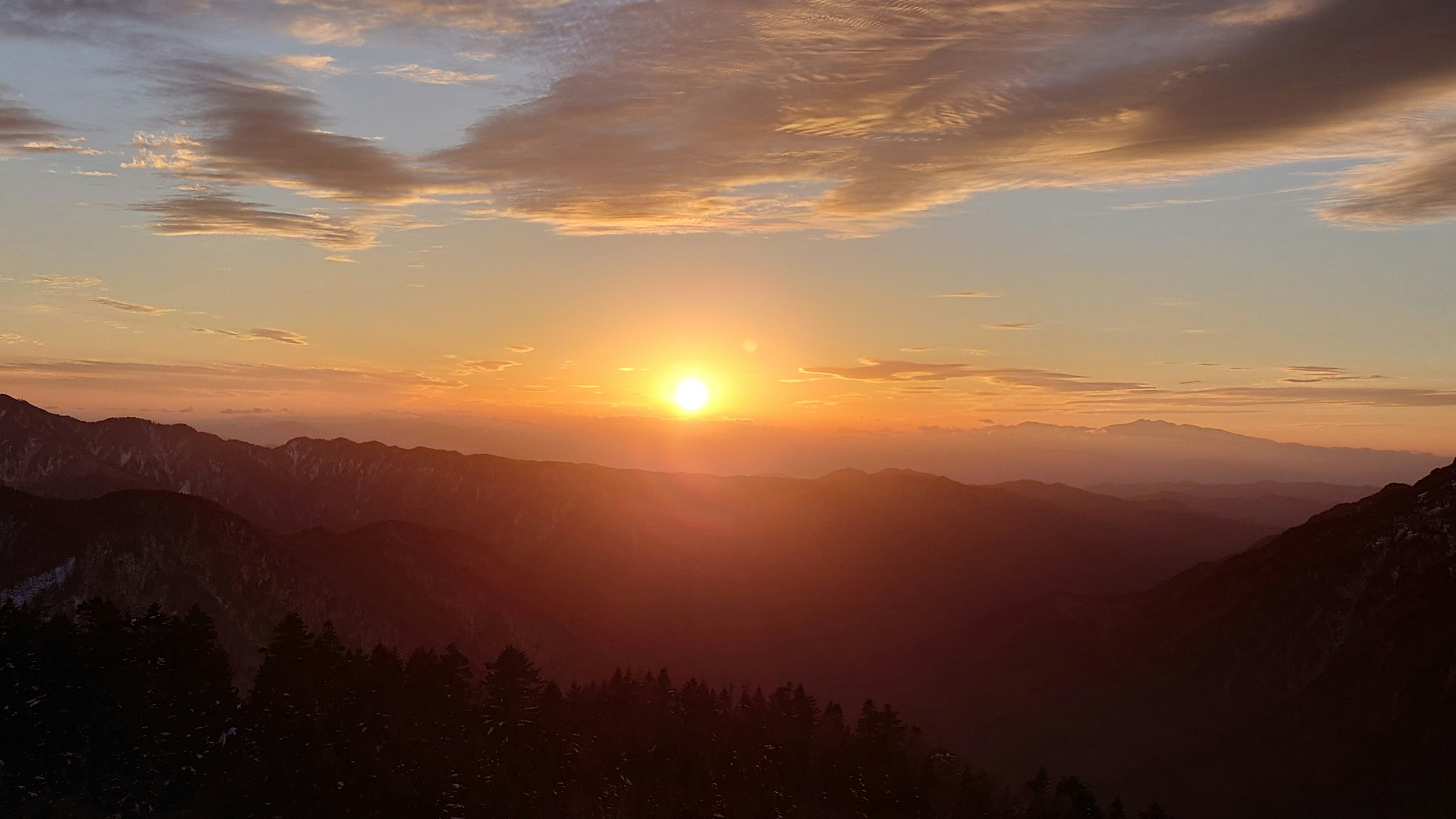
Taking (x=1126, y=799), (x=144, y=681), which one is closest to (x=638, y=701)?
(x=144, y=681)

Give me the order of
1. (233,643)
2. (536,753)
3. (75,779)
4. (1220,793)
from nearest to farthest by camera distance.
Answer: (75,779)
(536,753)
(1220,793)
(233,643)

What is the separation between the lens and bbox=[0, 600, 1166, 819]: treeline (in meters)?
65.8

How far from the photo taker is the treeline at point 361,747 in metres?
65.8

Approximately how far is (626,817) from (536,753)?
35.3ft

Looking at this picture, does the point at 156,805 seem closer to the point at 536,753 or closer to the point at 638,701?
the point at 536,753

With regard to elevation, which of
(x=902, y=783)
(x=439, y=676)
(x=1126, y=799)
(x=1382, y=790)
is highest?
(x=439, y=676)

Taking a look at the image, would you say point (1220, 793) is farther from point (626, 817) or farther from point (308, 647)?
point (308, 647)

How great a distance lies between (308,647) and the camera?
8131cm

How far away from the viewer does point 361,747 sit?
77.7m

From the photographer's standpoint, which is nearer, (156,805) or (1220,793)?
(156,805)

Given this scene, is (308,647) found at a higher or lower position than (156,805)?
higher

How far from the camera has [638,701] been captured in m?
122

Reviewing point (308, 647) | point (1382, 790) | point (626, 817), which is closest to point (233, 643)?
point (308, 647)

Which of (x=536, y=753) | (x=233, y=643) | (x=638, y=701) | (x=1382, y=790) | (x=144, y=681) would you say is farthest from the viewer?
(x=233, y=643)
